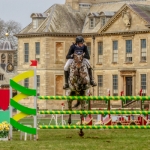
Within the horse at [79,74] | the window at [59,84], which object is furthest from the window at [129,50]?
the horse at [79,74]

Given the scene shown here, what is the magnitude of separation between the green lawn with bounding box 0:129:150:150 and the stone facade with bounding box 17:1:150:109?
55.3 meters

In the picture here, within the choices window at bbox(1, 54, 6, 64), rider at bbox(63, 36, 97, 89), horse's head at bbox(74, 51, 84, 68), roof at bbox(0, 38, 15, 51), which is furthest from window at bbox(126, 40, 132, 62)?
window at bbox(1, 54, 6, 64)

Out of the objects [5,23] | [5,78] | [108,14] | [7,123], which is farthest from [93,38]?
[5,23]

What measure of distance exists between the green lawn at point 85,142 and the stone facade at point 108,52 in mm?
55327

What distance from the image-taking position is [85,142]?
2928 cm

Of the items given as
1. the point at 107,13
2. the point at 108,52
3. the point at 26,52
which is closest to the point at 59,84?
the point at 26,52

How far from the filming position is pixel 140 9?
92.6 meters

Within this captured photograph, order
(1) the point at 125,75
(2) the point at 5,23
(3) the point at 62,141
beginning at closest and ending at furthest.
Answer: (3) the point at 62,141, (1) the point at 125,75, (2) the point at 5,23

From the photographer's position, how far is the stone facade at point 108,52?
90125 mm

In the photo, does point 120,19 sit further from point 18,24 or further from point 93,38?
point 18,24

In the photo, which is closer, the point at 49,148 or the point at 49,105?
the point at 49,148

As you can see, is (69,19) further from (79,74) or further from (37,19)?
(79,74)

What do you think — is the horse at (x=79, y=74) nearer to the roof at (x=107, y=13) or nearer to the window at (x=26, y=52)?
the roof at (x=107, y=13)

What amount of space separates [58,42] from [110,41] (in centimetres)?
633
